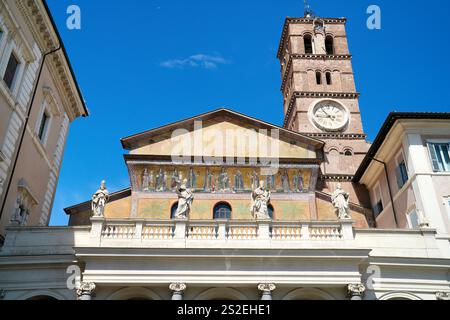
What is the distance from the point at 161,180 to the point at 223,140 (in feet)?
13.6

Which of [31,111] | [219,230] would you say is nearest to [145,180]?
[31,111]

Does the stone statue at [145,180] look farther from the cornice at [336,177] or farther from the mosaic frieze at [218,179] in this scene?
the cornice at [336,177]

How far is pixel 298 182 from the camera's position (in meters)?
23.0

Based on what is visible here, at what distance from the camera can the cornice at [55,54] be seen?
18.7 meters

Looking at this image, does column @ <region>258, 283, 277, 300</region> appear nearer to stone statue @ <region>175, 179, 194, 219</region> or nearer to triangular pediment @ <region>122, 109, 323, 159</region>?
stone statue @ <region>175, 179, 194, 219</region>

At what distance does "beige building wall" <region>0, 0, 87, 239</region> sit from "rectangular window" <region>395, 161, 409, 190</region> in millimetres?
16452

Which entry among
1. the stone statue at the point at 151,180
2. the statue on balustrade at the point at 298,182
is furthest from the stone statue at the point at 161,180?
the statue on balustrade at the point at 298,182

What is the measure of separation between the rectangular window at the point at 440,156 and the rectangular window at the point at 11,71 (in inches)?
713

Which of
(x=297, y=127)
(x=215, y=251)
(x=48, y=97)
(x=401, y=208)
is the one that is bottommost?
(x=215, y=251)

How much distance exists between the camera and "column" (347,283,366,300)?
15.0m
